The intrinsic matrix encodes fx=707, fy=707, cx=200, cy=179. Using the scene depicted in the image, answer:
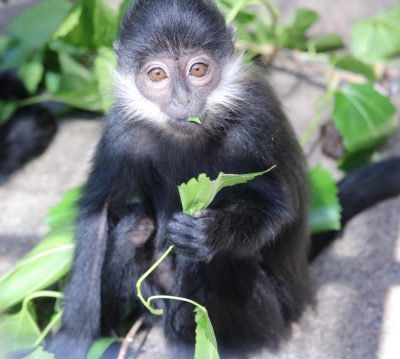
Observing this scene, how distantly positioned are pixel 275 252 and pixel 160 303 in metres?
0.81

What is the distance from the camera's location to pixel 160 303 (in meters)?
4.58

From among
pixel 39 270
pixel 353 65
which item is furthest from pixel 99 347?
pixel 353 65

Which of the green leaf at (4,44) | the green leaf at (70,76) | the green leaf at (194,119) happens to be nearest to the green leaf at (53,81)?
the green leaf at (70,76)

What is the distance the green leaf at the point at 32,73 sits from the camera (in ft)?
22.8

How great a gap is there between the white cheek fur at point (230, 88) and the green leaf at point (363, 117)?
178cm

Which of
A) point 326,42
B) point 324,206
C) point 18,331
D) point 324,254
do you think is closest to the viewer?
point 18,331

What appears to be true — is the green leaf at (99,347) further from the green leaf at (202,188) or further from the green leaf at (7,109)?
the green leaf at (7,109)

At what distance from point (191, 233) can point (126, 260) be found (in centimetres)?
93

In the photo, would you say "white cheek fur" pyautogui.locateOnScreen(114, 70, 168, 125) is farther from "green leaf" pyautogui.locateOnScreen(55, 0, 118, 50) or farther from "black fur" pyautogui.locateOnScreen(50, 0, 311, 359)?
"green leaf" pyautogui.locateOnScreen(55, 0, 118, 50)

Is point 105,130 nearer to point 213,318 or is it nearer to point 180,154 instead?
point 180,154

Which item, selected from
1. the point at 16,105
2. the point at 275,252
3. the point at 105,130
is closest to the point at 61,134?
the point at 16,105

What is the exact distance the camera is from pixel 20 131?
6.86 meters

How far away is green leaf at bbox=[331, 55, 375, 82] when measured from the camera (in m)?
6.48

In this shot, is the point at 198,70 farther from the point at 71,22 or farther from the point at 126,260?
the point at 71,22
